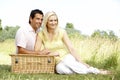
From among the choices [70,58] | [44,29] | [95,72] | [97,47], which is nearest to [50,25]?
[44,29]

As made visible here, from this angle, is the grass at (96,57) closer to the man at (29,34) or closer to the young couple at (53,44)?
the young couple at (53,44)

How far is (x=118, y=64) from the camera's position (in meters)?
9.88

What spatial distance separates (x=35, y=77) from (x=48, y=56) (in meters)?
0.74

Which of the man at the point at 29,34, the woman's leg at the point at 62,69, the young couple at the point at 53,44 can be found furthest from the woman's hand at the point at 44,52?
the woman's leg at the point at 62,69

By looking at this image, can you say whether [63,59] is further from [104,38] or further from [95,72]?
[104,38]

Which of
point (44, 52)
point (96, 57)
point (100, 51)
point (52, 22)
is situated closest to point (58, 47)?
point (44, 52)

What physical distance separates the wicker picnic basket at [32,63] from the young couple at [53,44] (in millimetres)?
96

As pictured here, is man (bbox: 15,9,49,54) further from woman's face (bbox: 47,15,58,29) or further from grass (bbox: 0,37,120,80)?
grass (bbox: 0,37,120,80)

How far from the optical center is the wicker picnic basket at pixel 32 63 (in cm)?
773

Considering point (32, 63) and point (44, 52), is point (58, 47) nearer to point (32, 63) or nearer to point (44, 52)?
point (44, 52)

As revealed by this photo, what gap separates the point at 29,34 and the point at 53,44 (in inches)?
23.2

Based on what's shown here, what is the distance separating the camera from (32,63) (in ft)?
25.6

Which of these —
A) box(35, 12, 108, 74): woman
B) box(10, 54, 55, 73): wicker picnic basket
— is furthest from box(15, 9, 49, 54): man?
box(35, 12, 108, 74): woman

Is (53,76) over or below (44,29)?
below
